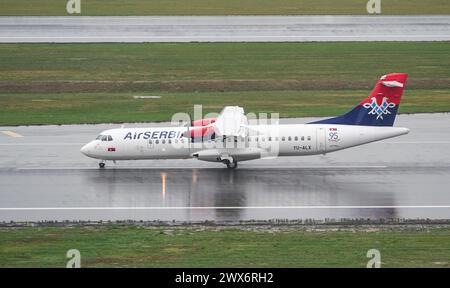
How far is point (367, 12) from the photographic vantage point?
9950 centimetres

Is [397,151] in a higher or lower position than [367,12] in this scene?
lower

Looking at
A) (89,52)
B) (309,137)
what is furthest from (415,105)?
(89,52)

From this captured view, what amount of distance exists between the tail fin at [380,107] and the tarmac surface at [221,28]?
38827 millimetres

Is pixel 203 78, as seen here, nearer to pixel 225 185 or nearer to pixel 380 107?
pixel 380 107

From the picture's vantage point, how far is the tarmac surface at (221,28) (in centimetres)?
8681

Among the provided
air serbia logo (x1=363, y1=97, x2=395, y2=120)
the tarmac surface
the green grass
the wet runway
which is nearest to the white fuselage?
air serbia logo (x1=363, y1=97, x2=395, y2=120)

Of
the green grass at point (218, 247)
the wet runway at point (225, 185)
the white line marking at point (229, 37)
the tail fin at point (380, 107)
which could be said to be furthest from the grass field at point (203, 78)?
the green grass at point (218, 247)

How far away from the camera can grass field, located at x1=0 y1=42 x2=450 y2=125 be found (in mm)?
63847

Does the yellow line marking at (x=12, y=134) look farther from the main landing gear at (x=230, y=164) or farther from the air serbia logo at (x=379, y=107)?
the air serbia logo at (x=379, y=107)

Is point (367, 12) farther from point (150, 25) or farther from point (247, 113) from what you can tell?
point (247, 113)

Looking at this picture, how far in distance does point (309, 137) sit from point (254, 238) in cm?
1338

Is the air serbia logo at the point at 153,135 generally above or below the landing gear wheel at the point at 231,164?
above

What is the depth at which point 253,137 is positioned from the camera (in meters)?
47.3

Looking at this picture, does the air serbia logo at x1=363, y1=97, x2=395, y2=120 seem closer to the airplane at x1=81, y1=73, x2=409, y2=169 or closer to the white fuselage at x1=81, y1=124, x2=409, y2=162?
the airplane at x1=81, y1=73, x2=409, y2=169
